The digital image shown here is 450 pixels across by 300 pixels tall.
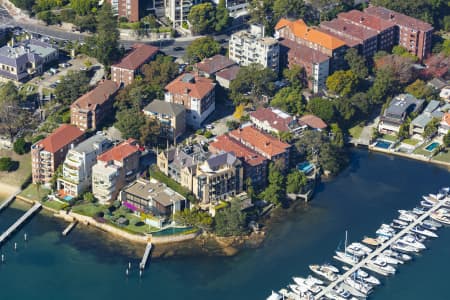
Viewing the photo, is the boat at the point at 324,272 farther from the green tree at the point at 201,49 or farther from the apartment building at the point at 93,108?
the green tree at the point at 201,49

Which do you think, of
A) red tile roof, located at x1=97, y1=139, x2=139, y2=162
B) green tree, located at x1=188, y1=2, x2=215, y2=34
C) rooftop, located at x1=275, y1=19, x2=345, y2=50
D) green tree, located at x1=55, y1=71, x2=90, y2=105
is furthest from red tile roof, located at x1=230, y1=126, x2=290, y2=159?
green tree, located at x1=188, y1=2, x2=215, y2=34

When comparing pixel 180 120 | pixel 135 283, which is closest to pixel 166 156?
pixel 180 120

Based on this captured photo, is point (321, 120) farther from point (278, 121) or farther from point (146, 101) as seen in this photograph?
point (146, 101)

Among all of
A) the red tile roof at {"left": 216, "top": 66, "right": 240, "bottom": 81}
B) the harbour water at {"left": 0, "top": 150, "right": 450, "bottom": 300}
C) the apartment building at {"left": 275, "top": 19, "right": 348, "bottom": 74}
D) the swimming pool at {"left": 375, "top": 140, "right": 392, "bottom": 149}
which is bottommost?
the harbour water at {"left": 0, "top": 150, "right": 450, "bottom": 300}

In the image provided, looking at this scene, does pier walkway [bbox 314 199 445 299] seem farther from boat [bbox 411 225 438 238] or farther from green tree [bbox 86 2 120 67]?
green tree [bbox 86 2 120 67]

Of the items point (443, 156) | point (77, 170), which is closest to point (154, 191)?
point (77, 170)

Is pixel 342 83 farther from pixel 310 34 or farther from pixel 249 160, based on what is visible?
pixel 249 160

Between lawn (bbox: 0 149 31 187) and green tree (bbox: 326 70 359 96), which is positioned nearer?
lawn (bbox: 0 149 31 187)

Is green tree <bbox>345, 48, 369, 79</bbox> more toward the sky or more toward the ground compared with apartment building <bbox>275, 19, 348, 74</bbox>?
more toward the ground
